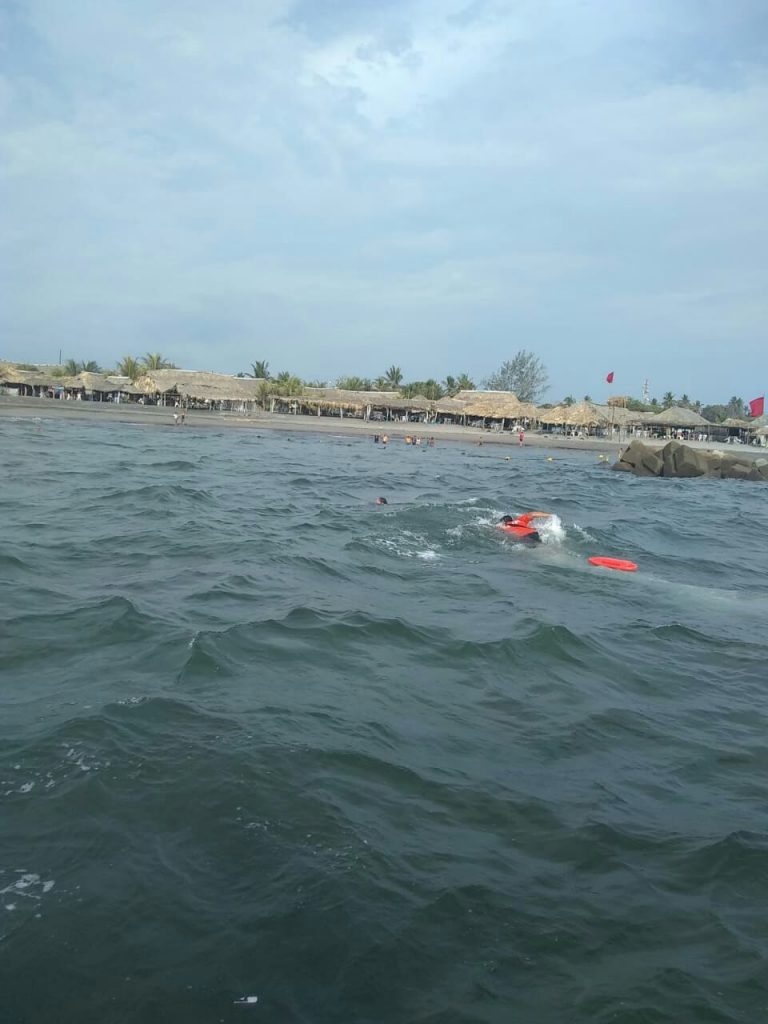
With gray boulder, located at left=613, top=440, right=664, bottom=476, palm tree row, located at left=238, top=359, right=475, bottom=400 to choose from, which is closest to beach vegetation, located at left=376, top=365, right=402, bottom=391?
palm tree row, located at left=238, top=359, right=475, bottom=400

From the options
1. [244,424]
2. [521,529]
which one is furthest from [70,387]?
[521,529]

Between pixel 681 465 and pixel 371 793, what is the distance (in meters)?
36.8

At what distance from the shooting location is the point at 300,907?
12.8 ft

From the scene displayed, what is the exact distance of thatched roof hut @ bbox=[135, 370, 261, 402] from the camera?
209ft

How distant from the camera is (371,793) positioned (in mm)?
5109

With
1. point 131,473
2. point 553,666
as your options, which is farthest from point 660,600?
point 131,473

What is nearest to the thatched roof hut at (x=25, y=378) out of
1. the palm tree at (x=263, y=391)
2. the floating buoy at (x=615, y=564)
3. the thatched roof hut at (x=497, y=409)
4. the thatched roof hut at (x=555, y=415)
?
the palm tree at (x=263, y=391)

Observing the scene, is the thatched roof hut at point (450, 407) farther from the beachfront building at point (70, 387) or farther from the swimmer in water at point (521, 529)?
the swimmer in water at point (521, 529)

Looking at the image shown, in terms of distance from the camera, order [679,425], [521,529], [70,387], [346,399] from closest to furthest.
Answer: [521,529] < [70,387] < [679,425] < [346,399]

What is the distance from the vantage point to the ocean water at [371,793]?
3.51m

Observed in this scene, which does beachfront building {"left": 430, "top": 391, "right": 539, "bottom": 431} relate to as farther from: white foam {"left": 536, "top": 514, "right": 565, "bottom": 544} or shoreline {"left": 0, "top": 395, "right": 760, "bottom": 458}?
white foam {"left": 536, "top": 514, "right": 565, "bottom": 544}

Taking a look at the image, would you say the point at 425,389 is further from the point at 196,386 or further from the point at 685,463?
the point at 685,463

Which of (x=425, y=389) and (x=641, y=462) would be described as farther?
(x=425, y=389)

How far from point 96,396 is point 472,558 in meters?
62.9
